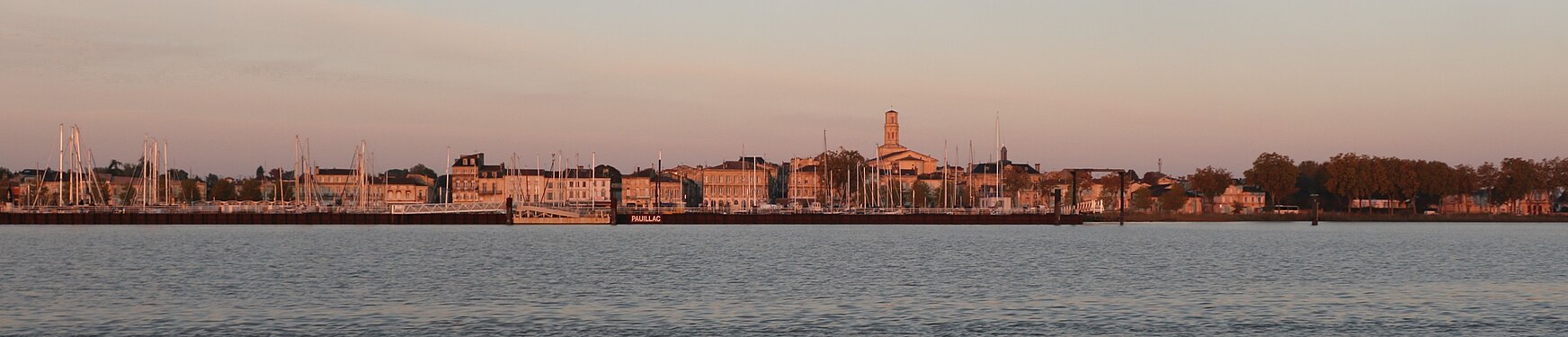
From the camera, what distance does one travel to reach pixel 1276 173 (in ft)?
611

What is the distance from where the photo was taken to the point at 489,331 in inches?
1359

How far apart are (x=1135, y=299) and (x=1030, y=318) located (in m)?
7.14

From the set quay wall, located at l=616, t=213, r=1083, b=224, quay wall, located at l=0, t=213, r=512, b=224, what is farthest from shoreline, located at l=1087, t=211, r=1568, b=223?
quay wall, located at l=0, t=213, r=512, b=224

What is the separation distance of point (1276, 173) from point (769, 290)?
149 metres

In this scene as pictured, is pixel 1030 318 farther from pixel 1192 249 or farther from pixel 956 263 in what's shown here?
pixel 1192 249

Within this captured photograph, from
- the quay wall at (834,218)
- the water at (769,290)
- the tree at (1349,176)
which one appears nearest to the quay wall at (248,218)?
the quay wall at (834,218)

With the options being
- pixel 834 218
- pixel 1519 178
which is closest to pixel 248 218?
pixel 834 218

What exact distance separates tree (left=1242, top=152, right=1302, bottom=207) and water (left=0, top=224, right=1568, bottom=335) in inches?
4102

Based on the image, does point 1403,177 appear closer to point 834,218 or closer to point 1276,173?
point 1276,173

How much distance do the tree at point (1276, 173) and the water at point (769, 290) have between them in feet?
→ 342

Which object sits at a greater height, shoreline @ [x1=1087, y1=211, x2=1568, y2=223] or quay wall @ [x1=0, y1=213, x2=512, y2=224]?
quay wall @ [x1=0, y1=213, x2=512, y2=224]

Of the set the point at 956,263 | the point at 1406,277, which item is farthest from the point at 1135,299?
the point at 956,263

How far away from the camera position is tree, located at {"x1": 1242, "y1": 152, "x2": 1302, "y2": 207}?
186250 millimetres

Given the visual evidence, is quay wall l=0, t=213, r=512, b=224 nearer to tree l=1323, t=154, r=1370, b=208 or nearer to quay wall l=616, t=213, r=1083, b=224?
quay wall l=616, t=213, r=1083, b=224
